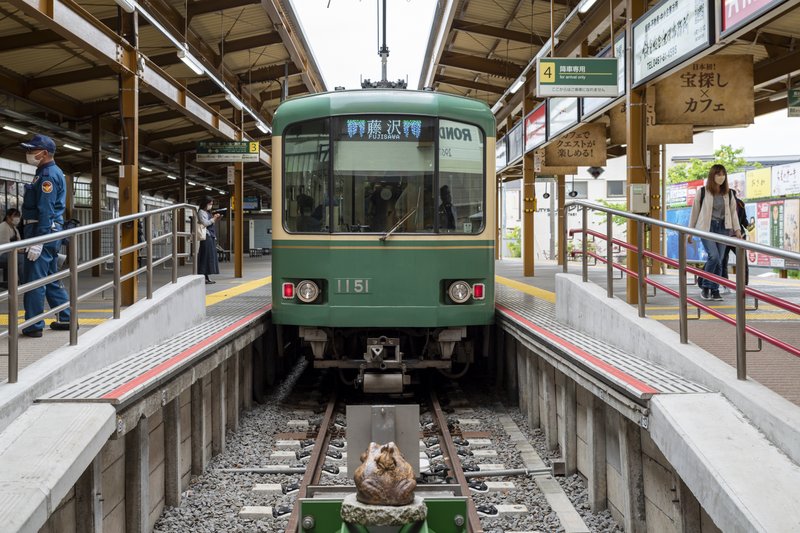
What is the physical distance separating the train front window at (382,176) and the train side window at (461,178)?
0.37ft

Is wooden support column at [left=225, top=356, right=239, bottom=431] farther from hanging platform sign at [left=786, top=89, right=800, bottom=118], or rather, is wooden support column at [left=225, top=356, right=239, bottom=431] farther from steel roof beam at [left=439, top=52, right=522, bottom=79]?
steel roof beam at [left=439, top=52, right=522, bottom=79]

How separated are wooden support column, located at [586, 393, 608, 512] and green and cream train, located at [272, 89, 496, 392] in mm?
2267

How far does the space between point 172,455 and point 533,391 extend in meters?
3.71

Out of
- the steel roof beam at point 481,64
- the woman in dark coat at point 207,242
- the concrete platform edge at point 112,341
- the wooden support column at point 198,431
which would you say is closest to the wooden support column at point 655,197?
the steel roof beam at point 481,64

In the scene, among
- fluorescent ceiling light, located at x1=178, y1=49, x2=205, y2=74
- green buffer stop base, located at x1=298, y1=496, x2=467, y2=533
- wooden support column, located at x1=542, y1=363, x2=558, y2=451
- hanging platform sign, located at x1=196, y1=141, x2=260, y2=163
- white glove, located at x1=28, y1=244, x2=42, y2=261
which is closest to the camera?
green buffer stop base, located at x1=298, y1=496, x2=467, y2=533

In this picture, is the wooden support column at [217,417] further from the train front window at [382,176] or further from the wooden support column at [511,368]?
the wooden support column at [511,368]

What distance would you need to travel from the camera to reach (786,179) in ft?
Result: 84.3

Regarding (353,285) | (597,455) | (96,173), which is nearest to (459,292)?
(353,285)

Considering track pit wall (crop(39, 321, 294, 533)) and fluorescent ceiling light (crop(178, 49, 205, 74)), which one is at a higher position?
fluorescent ceiling light (crop(178, 49, 205, 74))

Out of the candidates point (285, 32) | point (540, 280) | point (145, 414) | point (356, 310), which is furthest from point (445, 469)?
point (285, 32)

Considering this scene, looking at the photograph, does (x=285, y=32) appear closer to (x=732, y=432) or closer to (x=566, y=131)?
(x=566, y=131)

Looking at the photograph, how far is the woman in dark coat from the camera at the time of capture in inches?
527

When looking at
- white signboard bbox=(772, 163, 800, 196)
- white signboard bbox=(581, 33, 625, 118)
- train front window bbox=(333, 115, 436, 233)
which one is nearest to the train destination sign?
white signboard bbox=(581, 33, 625, 118)

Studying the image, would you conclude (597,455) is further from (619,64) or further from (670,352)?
(619,64)
